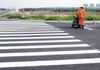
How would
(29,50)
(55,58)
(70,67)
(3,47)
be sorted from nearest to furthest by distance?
1. (70,67)
2. (55,58)
3. (29,50)
4. (3,47)

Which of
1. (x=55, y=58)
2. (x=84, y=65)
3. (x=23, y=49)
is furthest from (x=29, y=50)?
(x=84, y=65)

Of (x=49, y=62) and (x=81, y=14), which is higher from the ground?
(x=81, y=14)

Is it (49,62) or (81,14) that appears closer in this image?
(49,62)

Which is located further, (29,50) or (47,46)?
(47,46)

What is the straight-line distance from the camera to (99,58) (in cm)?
659

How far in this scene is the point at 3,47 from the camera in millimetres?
8094

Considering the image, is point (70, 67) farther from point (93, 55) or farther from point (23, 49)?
point (23, 49)

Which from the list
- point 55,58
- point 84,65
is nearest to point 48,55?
point 55,58

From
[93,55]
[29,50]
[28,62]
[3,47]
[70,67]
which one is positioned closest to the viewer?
[70,67]

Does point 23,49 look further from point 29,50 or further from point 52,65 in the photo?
point 52,65

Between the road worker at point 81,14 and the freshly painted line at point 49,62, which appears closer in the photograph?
the freshly painted line at point 49,62

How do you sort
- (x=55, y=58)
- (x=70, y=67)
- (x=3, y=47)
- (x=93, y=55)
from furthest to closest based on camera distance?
1. (x=3, y=47)
2. (x=93, y=55)
3. (x=55, y=58)
4. (x=70, y=67)

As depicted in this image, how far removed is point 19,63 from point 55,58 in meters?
1.19

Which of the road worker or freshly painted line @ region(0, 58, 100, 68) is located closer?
freshly painted line @ region(0, 58, 100, 68)
